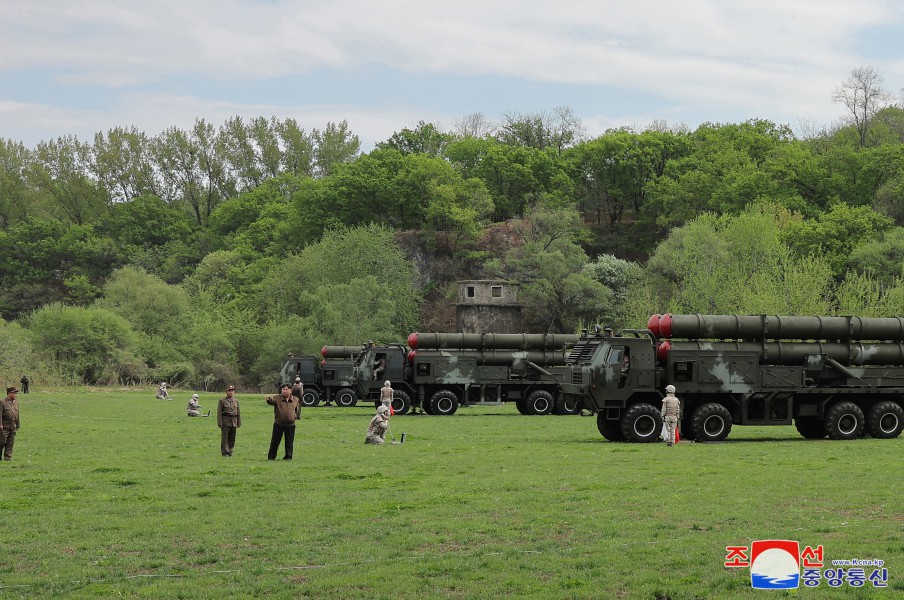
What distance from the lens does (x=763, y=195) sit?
93625 millimetres

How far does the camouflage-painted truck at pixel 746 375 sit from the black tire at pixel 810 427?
37mm

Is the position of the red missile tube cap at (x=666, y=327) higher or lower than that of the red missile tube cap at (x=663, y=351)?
higher

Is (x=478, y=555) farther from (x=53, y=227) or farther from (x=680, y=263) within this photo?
(x=53, y=227)

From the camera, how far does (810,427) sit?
32656 mm

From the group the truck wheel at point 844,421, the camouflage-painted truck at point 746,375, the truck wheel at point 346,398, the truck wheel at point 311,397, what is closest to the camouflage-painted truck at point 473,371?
the truck wheel at point 346,398

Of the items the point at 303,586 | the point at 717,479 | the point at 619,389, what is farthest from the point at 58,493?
the point at 619,389

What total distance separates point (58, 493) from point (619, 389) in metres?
15.8

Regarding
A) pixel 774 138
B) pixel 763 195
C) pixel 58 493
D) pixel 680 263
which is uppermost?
pixel 774 138

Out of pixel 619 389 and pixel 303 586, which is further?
pixel 619 389

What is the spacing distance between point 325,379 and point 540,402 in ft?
45.1

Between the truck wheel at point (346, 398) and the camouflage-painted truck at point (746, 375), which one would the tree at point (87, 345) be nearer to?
the truck wheel at point (346, 398)

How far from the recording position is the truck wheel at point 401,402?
157ft

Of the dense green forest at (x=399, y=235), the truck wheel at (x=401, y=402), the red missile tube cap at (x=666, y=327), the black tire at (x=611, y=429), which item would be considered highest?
the dense green forest at (x=399, y=235)

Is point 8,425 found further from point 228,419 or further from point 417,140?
point 417,140
